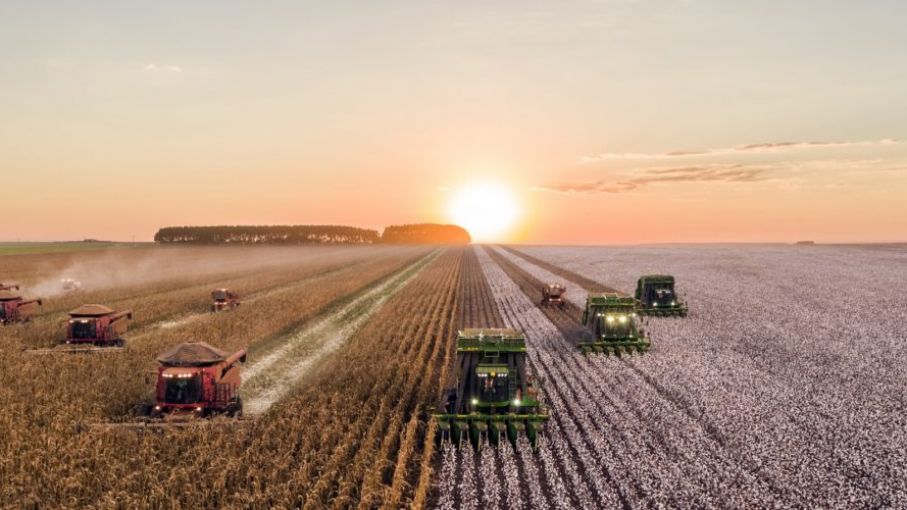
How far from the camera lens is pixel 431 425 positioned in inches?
638

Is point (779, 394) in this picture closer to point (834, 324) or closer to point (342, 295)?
point (834, 324)

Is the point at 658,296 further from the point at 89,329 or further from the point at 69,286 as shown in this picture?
the point at 69,286

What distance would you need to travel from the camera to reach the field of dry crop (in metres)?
12.6

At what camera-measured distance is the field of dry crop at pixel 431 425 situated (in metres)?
12.6

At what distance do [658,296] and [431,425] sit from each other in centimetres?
2557

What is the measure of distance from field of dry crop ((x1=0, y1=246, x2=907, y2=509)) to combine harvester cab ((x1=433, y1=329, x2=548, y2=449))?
24.5 inches

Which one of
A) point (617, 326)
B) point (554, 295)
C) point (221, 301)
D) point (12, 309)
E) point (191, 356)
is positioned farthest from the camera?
point (554, 295)

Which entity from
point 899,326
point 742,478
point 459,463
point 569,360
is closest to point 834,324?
point 899,326

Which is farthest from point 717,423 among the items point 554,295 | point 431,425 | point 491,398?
point 554,295

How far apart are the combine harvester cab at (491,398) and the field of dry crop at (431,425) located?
0.62m

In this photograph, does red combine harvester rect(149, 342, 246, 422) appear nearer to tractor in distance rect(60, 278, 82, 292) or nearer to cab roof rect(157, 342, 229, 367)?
cab roof rect(157, 342, 229, 367)

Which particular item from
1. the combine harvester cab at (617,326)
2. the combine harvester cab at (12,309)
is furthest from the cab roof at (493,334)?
the combine harvester cab at (12,309)

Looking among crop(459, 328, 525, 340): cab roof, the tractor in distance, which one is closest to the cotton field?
crop(459, 328, 525, 340): cab roof

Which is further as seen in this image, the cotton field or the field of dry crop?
the cotton field
